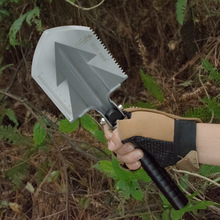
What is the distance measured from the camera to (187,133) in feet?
5.36

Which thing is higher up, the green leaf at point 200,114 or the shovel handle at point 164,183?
the shovel handle at point 164,183

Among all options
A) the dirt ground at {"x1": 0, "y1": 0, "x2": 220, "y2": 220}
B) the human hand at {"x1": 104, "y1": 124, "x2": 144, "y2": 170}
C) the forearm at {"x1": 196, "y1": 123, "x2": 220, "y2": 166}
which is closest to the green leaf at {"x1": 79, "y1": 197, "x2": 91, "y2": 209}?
the dirt ground at {"x1": 0, "y1": 0, "x2": 220, "y2": 220}

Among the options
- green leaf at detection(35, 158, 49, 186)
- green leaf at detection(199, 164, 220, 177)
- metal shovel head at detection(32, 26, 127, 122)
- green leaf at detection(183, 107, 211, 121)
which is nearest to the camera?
metal shovel head at detection(32, 26, 127, 122)

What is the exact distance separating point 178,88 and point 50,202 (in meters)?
1.53

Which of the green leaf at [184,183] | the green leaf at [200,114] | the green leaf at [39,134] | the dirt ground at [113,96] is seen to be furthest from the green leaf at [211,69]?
the green leaf at [39,134]

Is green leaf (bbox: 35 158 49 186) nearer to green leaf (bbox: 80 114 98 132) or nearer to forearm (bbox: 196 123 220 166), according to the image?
green leaf (bbox: 80 114 98 132)

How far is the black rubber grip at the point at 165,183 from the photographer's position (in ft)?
5.24

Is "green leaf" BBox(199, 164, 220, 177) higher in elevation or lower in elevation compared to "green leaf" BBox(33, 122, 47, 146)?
lower

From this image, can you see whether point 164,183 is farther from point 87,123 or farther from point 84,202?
point 84,202

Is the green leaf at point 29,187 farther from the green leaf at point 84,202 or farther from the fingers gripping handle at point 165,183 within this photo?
the fingers gripping handle at point 165,183

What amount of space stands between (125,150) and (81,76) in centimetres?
48

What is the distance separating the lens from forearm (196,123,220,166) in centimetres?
162

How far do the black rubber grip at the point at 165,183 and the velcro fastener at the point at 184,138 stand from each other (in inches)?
5.5

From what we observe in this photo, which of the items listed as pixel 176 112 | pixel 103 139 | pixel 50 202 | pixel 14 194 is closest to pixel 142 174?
pixel 103 139
